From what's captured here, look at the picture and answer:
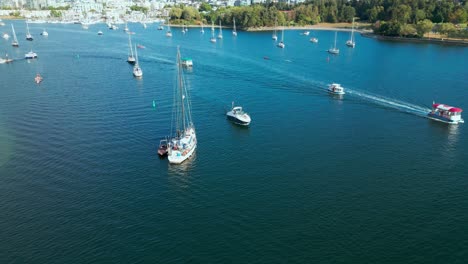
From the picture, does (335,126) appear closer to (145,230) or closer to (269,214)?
(269,214)

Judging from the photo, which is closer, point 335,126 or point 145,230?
point 145,230

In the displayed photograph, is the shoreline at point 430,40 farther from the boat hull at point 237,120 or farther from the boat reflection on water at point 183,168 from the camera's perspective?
the boat reflection on water at point 183,168

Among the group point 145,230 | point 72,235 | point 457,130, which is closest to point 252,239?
point 145,230

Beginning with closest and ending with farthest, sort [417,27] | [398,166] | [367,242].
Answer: [367,242] < [398,166] < [417,27]

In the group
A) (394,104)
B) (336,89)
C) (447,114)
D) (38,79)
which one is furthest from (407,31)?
(38,79)

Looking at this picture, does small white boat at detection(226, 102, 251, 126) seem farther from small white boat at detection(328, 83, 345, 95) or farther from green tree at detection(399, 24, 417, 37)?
green tree at detection(399, 24, 417, 37)

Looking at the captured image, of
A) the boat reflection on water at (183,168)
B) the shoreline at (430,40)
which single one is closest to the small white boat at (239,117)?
the boat reflection on water at (183,168)
